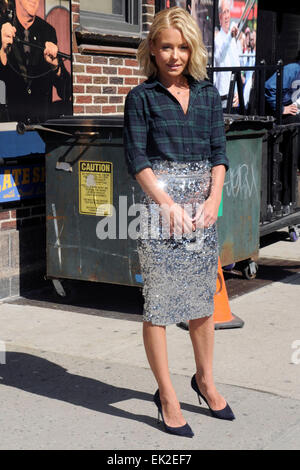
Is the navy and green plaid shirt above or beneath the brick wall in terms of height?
beneath

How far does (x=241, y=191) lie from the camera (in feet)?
21.0

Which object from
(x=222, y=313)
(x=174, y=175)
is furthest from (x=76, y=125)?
(x=174, y=175)

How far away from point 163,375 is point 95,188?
247cm

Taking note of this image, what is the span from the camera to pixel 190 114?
3646 millimetres

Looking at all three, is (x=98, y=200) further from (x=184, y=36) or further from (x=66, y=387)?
(x=184, y=36)

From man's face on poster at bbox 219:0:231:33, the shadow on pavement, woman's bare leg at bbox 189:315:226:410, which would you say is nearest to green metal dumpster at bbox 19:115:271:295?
the shadow on pavement

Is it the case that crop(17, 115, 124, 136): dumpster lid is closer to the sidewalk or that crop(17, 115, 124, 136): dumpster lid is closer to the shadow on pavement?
the sidewalk

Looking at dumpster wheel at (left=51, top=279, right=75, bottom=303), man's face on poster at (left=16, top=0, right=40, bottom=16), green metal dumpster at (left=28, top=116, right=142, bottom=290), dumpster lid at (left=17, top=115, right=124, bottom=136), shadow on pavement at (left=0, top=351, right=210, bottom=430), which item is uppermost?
man's face on poster at (left=16, top=0, right=40, bottom=16)

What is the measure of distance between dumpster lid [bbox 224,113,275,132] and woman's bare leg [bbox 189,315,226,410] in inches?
95.6

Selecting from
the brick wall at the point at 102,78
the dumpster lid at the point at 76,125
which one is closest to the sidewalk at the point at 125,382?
the dumpster lid at the point at 76,125

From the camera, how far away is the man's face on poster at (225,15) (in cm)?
927

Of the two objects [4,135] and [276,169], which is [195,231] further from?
[276,169]

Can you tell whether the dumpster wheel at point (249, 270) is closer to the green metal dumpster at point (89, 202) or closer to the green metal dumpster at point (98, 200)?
the green metal dumpster at point (98, 200)

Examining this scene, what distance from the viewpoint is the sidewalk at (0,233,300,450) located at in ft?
12.0
